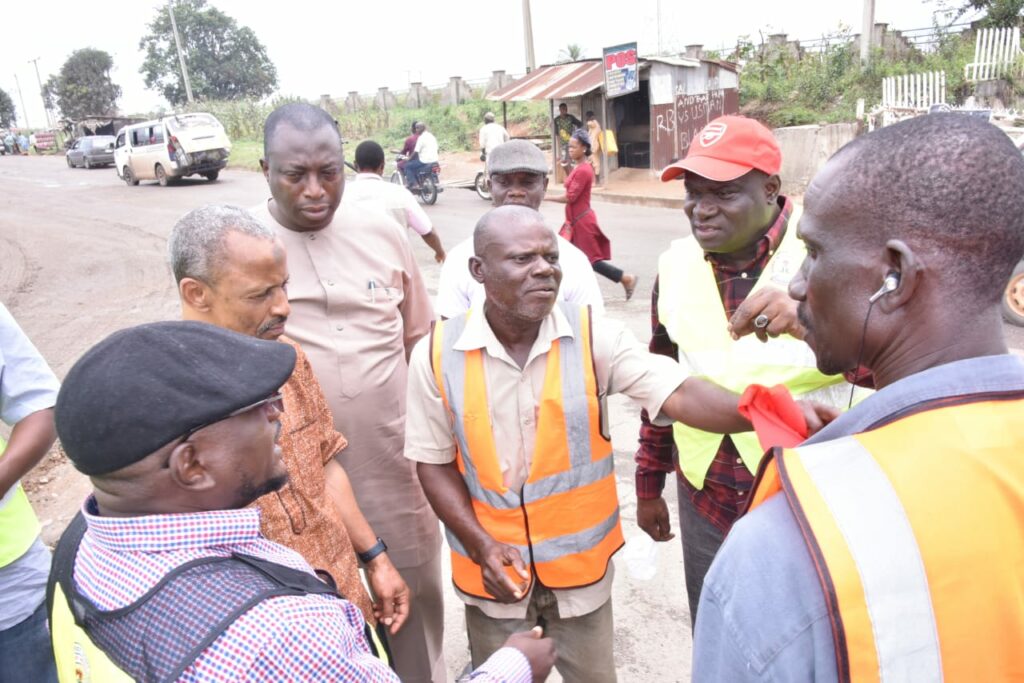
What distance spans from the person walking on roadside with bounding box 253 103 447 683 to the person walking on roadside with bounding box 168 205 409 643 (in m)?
0.37

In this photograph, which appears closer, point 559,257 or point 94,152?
point 559,257

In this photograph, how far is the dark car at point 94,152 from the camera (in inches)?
1101

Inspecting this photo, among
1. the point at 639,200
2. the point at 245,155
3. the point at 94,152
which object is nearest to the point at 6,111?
the point at 94,152

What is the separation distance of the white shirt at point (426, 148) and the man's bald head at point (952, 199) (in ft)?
46.4

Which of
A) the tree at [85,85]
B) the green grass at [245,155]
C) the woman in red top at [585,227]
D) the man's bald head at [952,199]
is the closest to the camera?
the man's bald head at [952,199]

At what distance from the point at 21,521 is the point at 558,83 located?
15.1 metres

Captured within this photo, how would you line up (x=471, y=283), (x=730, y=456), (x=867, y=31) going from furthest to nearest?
1. (x=867, y=31)
2. (x=471, y=283)
3. (x=730, y=456)

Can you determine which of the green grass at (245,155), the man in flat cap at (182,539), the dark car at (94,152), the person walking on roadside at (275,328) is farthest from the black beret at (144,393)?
the dark car at (94,152)

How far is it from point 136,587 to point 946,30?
76.1ft

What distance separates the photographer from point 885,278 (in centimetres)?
103

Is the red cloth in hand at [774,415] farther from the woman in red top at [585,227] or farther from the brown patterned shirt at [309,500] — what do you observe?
the woman in red top at [585,227]

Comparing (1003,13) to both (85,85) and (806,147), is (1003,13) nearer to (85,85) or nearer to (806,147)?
(806,147)

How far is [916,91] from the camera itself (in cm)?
1372

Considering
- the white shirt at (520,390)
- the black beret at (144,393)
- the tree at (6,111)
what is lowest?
the white shirt at (520,390)
